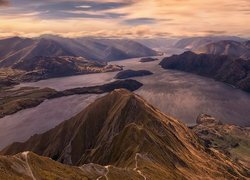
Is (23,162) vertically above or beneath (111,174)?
above

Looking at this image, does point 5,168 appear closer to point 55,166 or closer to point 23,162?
point 23,162

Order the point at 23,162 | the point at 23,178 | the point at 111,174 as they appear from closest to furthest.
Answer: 1. the point at 23,178
2. the point at 23,162
3. the point at 111,174

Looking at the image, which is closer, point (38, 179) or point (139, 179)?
point (38, 179)

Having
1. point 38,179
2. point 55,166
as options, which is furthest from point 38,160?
point 38,179

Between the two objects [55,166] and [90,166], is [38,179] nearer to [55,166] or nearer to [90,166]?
[55,166]

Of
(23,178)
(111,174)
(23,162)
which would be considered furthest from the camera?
(111,174)

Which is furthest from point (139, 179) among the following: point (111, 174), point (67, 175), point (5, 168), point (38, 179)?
point (5, 168)

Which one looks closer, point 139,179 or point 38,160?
point 38,160

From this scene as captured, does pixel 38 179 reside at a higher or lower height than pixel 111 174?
higher
